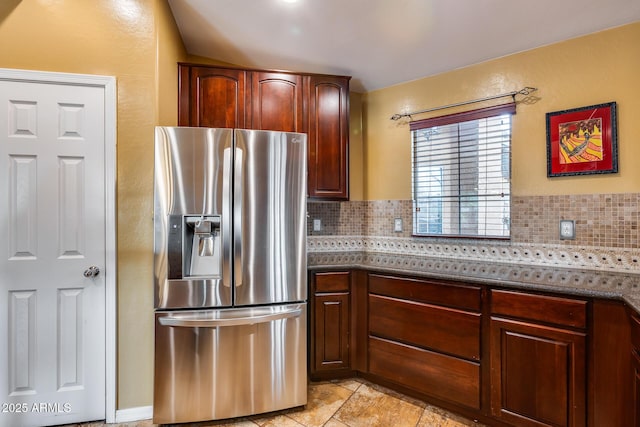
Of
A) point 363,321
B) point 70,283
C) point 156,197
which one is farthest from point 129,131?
point 363,321

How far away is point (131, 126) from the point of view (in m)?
1.82

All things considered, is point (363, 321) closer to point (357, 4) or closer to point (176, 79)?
point (357, 4)

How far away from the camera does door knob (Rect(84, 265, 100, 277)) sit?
1.76 m

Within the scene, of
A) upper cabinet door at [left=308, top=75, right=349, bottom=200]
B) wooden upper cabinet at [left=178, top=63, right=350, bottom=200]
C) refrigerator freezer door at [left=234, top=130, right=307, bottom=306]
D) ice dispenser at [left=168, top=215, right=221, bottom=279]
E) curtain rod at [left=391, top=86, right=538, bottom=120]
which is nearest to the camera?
ice dispenser at [left=168, top=215, right=221, bottom=279]

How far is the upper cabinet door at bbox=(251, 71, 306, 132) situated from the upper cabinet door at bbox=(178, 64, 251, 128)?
3.0 inches

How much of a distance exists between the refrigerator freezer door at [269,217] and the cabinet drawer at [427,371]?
0.80 meters

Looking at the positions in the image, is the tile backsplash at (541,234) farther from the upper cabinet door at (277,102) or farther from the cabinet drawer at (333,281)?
the upper cabinet door at (277,102)

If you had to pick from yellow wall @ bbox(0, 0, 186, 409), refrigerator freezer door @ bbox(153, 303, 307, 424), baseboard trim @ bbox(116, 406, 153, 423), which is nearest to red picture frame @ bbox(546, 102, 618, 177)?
refrigerator freezer door @ bbox(153, 303, 307, 424)

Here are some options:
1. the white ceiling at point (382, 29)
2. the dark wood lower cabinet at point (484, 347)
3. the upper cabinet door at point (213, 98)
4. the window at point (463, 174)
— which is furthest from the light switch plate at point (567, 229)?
the upper cabinet door at point (213, 98)

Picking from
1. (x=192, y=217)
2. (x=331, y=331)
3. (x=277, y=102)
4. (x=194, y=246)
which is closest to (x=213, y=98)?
(x=277, y=102)

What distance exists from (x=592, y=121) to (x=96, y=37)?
3097 millimetres

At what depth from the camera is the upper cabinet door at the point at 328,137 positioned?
2.43 m

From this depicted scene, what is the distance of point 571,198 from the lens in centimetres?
198

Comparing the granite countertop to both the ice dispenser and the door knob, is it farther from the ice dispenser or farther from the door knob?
the door knob
